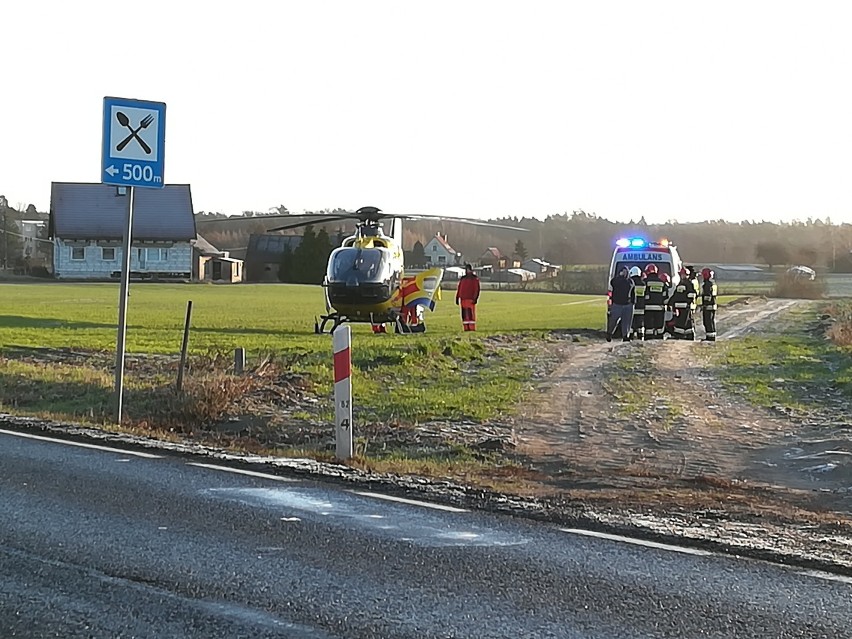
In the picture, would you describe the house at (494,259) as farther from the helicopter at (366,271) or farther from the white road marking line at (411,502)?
the white road marking line at (411,502)

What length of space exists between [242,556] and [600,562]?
2.10m

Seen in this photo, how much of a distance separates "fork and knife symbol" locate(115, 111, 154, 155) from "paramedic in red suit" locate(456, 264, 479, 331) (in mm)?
21474

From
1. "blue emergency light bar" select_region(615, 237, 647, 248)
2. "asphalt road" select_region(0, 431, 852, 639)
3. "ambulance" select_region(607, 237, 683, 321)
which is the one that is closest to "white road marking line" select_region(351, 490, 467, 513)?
"asphalt road" select_region(0, 431, 852, 639)

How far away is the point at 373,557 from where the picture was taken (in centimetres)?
652

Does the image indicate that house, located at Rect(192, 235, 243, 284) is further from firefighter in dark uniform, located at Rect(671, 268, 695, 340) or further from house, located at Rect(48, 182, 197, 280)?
firefighter in dark uniform, located at Rect(671, 268, 695, 340)

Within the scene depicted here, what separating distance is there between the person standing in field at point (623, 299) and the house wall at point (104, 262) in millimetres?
64763

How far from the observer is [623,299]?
2586cm

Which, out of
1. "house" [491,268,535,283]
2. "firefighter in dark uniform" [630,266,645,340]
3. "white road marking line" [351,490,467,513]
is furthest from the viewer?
"house" [491,268,535,283]

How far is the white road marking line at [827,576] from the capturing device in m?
6.15

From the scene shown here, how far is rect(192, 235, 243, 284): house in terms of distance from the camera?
9088 cm

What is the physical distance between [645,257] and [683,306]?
181 centimetres

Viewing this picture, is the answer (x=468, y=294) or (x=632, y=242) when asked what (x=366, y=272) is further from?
(x=632, y=242)

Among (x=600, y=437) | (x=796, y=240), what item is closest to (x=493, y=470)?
(x=600, y=437)

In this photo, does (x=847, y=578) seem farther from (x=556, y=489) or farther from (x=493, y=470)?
(x=493, y=470)
